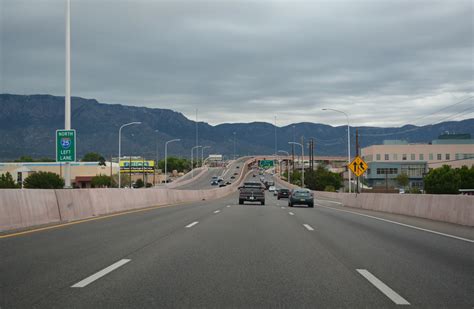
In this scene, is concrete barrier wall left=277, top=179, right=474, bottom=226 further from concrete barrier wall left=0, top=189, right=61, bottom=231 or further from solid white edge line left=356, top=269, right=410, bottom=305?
concrete barrier wall left=0, top=189, right=61, bottom=231

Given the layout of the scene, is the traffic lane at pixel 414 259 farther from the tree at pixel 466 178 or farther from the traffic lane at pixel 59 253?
the tree at pixel 466 178

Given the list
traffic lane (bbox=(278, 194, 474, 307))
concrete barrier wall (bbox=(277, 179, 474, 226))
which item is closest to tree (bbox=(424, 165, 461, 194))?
concrete barrier wall (bbox=(277, 179, 474, 226))

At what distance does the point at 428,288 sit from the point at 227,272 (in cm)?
298

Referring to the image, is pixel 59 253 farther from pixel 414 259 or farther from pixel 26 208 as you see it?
pixel 414 259

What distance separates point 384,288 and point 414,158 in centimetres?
15017

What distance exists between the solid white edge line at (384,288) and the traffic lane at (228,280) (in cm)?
14

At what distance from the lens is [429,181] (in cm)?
10544

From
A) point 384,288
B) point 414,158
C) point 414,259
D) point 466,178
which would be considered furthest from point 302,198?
point 414,158

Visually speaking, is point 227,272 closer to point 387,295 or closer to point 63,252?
point 387,295

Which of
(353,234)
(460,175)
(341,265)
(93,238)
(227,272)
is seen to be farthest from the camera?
(460,175)

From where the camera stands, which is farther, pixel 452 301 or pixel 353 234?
pixel 353 234

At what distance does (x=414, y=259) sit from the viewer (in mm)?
10445

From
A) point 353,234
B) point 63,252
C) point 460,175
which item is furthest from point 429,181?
point 63,252

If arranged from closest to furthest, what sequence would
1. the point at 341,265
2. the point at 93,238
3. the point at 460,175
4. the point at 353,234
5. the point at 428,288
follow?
the point at 428,288
the point at 341,265
the point at 93,238
the point at 353,234
the point at 460,175
